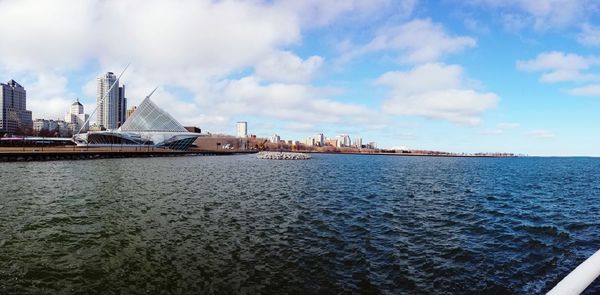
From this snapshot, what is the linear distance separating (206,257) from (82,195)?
18.4m

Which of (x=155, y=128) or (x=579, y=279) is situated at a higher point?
(x=155, y=128)

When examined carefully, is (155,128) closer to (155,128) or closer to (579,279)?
(155,128)

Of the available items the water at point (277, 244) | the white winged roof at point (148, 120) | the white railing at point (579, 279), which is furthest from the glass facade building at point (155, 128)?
the white railing at point (579, 279)

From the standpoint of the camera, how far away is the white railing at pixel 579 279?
221 cm

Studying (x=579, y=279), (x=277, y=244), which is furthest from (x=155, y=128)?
(x=579, y=279)

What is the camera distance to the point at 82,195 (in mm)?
26219

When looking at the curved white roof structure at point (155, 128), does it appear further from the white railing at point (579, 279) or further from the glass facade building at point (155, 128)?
the white railing at point (579, 279)

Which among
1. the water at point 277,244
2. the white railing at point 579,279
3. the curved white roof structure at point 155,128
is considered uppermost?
the curved white roof structure at point 155,128

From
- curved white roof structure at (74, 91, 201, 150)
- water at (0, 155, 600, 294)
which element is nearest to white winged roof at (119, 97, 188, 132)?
curved white roof structure at (74, 91, 201, 150)

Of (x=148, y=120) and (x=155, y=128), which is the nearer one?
(x=148, y=120)

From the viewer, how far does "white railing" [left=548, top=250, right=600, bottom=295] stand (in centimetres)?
221

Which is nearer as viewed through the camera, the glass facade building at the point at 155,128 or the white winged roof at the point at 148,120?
the glass facade building at the point at 155,128

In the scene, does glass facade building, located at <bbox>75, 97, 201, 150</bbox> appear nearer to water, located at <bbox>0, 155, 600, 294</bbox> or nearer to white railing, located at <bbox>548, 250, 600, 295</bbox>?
water, located at <bbox>0, 155, 600, 294</bbox>

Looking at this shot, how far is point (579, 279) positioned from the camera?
2.29 m
